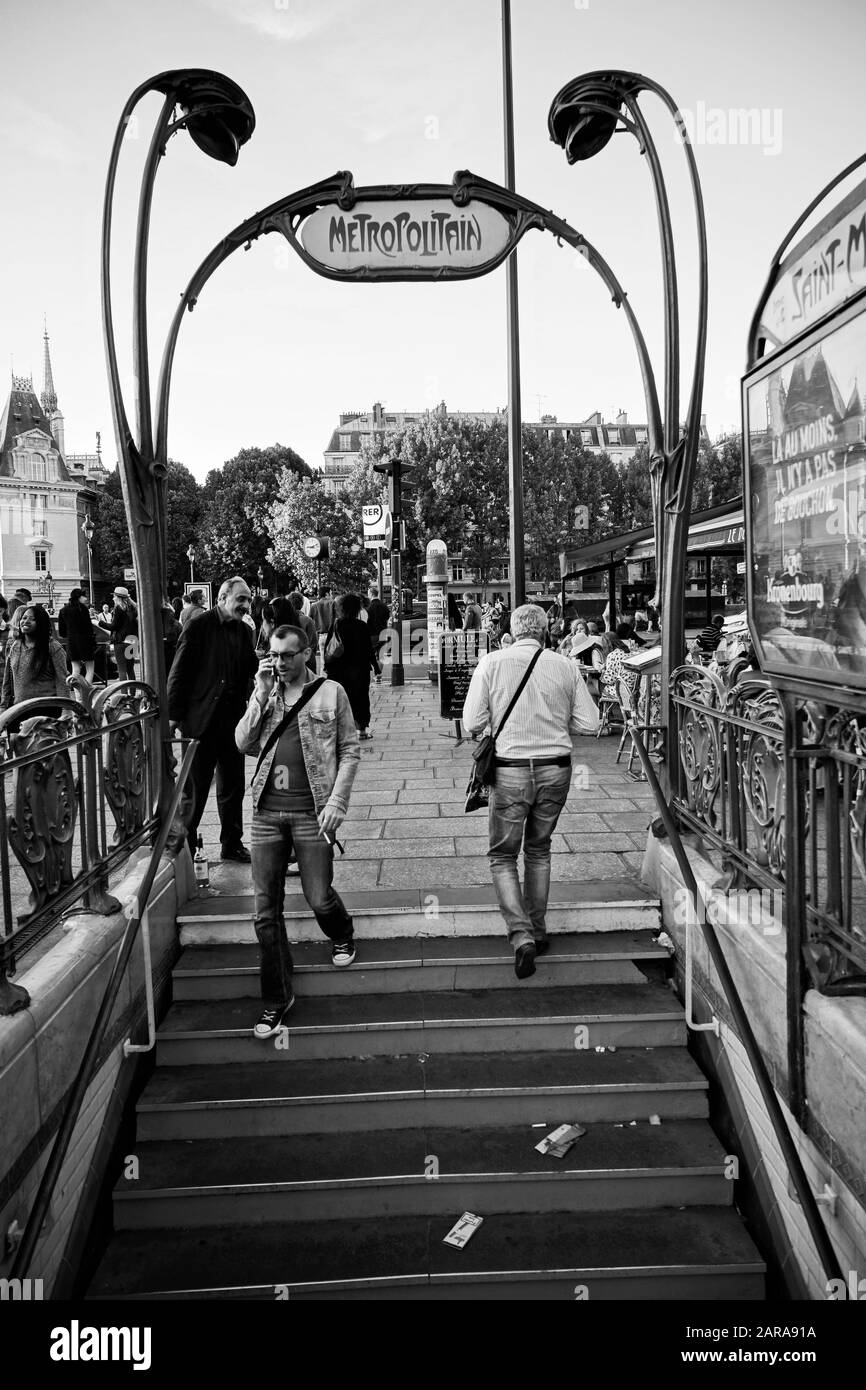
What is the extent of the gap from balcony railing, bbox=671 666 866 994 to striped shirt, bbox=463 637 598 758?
615mm

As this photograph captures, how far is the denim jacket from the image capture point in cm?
453

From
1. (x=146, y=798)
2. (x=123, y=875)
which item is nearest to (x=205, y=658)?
(x=146, y=798)

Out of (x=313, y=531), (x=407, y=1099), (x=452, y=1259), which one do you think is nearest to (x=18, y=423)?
(x=313, y=531)

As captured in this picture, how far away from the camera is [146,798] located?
17.3 ft

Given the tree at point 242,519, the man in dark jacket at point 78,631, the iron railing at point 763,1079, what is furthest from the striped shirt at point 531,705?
the tree at point 242,519

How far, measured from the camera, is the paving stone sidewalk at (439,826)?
596 centimetres

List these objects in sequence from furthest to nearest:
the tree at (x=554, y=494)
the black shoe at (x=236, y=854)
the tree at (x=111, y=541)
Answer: the tree at (x=111, y=541), the tree at (x=554, y=494), the black shoe at (x=236, y=854)

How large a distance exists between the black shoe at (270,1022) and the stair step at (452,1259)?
0.85m

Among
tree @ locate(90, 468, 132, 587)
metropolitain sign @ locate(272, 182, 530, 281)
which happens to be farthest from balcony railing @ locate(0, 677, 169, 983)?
tree @ locate(90, 468, 132, 587)

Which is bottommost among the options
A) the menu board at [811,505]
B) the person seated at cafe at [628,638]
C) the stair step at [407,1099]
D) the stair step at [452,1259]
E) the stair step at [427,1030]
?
the stair step at [452,1259]

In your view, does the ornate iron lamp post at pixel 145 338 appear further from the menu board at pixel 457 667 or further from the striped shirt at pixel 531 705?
the menu board at pixel 457 667

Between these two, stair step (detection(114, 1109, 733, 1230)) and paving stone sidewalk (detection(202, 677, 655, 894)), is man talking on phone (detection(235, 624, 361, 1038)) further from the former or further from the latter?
paving stone sidewalk (detection(202, 677, 655, 894))

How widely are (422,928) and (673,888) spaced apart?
1.41 m
